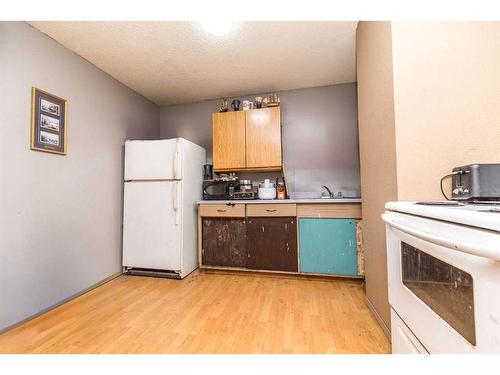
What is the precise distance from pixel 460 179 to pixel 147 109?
11.4 ft

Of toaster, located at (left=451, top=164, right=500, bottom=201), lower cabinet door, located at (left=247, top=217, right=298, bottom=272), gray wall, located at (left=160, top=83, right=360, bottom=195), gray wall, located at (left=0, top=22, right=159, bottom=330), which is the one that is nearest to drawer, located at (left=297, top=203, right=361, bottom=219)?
lower cabinet door, located at (left=247, top=217, right=298, bottom=272)

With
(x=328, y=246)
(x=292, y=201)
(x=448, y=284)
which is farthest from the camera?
(x=292, y=201)

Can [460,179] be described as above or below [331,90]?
below

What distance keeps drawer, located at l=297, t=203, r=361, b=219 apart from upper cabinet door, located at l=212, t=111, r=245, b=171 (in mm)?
959

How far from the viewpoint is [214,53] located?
2.22 m

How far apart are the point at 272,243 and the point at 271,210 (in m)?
0.36

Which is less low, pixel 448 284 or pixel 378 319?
pixel 448 284

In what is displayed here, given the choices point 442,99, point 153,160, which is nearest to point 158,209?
point 153,160

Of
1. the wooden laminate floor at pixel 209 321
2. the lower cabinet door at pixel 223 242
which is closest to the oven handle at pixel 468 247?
the wooden laminate floor at pixel 209 321

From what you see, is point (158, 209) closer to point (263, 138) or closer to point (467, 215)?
point (263, 138)

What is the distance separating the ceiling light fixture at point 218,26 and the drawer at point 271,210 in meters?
1.67

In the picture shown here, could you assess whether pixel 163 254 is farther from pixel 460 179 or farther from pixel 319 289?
pixel 460 179
